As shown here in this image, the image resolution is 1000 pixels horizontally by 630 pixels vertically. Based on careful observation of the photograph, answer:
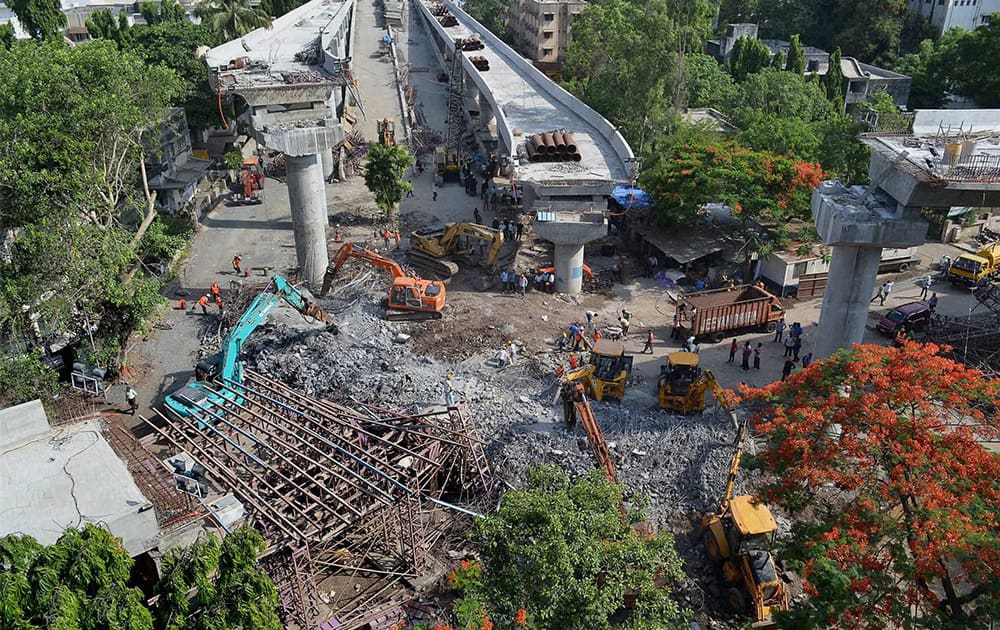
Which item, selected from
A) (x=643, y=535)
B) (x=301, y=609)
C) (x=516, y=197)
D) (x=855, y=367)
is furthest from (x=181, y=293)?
(x=855, y=367)

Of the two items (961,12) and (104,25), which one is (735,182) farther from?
(104,25)

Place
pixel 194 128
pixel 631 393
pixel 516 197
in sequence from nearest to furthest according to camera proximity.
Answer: pixel 631 393, pixel 516 197, pixel 194 128

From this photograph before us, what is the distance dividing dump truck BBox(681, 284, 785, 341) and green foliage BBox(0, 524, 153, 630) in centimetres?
2615

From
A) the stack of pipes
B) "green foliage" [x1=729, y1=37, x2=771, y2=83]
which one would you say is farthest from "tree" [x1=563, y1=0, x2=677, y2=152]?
"green foliage" [x1=729, y1=37, x2=771, y2=83]

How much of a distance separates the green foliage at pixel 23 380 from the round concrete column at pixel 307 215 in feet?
48.8

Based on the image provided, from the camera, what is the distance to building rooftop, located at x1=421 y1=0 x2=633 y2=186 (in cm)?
4034

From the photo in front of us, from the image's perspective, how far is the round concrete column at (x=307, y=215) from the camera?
4041cm

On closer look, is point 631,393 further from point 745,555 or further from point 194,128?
point 194,128

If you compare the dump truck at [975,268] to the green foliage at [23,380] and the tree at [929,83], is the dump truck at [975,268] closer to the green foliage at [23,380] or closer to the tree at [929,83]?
the tree at [929,83]

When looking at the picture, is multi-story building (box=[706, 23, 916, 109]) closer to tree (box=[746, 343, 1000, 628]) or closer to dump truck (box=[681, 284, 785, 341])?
dump truck (box=[681, 284, 785, 341])

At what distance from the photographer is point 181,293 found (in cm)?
3953

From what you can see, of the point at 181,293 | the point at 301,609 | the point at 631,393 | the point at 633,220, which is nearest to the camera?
the point at 301,609

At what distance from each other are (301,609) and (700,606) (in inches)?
421

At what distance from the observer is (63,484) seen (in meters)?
19.9
